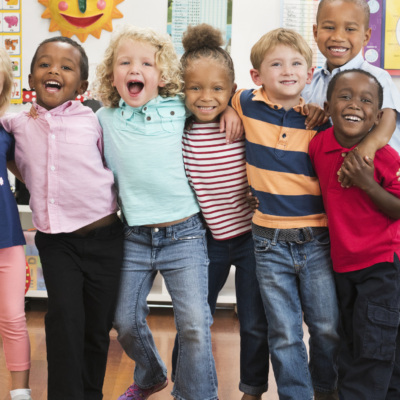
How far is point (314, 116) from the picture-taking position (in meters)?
1.71

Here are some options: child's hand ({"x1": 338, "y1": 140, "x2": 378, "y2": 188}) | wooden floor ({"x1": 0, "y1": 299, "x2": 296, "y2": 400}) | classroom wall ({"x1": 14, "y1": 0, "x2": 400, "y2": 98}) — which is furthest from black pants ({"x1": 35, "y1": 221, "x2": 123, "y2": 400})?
classroom wall ({"x1": 14, "y1": 0, "x2": 400, "y2": 98})

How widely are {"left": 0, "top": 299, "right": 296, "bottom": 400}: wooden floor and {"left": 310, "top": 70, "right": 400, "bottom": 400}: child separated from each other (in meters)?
0.60

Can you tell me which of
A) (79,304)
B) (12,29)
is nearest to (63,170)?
(79,304)

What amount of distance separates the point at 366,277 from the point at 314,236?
0.19 metres

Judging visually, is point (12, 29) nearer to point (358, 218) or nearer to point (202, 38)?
point (202, 38)

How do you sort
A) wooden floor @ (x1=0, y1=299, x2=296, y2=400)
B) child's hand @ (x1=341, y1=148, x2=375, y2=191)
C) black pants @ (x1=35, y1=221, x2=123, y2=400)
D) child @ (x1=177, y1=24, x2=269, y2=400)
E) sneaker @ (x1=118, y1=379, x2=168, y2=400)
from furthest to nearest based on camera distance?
wooden floor @ (x1=0, y1=299, x2=296, y2=400) < sneaker @ (x1=118, y1=379, x2=168, y2=400) < child @ (x1=177, y1=24, x2=269, y2=400) < black pants @ (x1=35, y1=221, x2=123, y2=400) < child's hand @ (x1=341, y1=148, x2=375, y2=191)

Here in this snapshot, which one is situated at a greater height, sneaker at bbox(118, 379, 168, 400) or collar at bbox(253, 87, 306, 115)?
collar at bbox(253, 87, 306, 115)

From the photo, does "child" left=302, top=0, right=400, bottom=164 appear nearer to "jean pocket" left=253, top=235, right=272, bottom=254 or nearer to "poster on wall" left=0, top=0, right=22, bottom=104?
"jean pocket" left=253, top=235, right=272, bottom=254

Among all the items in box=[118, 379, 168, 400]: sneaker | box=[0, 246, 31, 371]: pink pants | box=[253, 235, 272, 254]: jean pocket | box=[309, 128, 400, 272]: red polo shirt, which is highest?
box=[309, 128, 400, 272]: red polo shirt

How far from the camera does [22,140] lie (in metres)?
1.77

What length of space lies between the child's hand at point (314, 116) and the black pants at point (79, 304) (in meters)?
0.69

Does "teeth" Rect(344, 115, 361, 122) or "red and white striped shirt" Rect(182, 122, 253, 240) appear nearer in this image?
"teeth" Rect(344, 115, 361, 122)

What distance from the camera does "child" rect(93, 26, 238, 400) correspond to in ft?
5.74

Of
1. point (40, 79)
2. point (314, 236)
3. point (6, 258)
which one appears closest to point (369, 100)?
point (314, 236)
